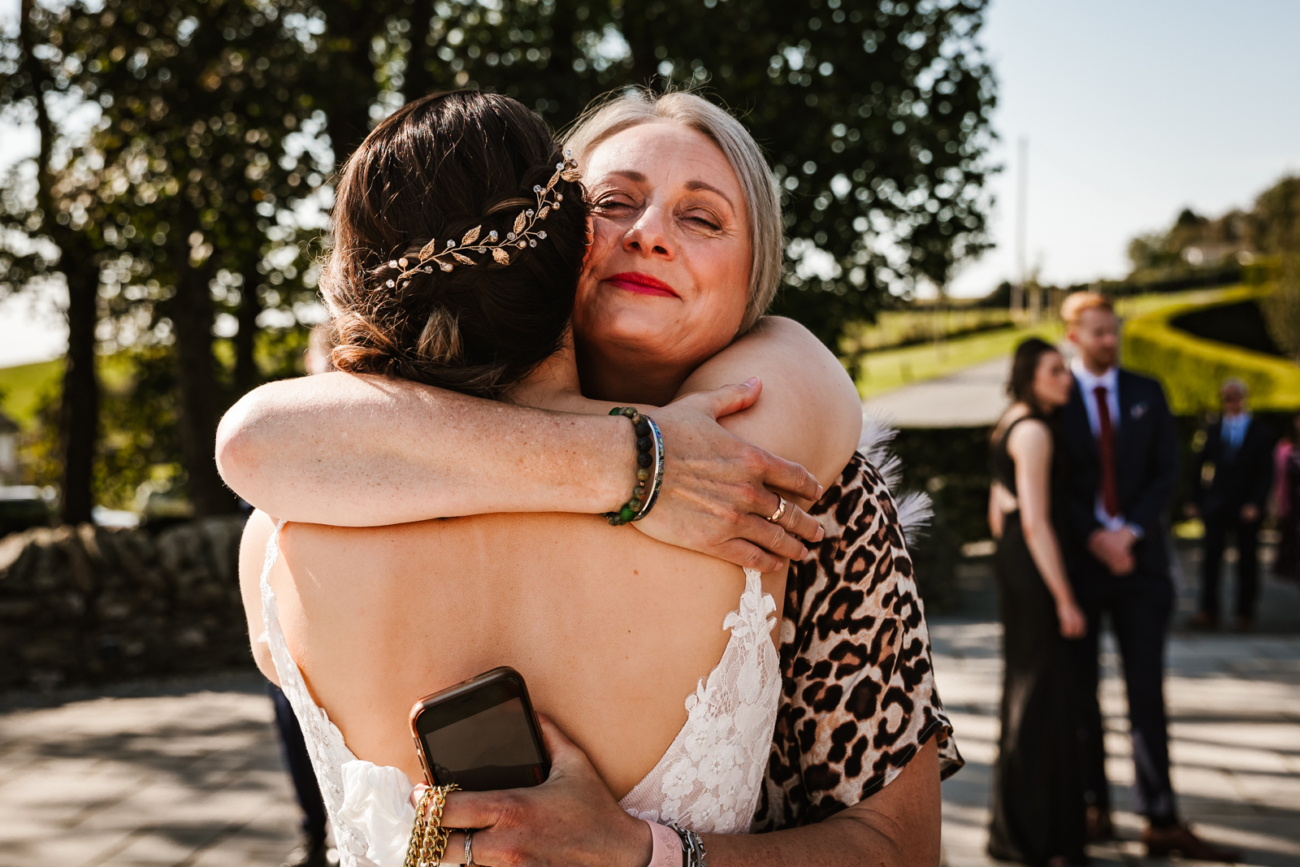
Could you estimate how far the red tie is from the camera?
5.11 meters

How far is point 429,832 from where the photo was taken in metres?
1.21

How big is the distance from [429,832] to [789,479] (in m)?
0.67

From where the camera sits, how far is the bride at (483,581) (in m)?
1.24

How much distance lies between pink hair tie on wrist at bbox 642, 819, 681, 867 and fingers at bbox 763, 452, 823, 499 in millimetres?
490

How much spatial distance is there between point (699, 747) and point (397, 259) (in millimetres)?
776

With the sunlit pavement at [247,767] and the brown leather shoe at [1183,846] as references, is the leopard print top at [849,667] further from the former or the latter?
the brown leather shoe at [1183,846]

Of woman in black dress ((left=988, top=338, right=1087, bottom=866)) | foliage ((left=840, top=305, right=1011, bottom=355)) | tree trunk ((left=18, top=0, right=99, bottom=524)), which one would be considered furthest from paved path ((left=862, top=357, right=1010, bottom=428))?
woman in black dress ((left=988, top=338, right=1087, bottom=866))

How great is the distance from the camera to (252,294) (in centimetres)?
1193

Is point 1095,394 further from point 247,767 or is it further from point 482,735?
point 247,767

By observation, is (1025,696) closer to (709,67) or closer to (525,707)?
(525,707)

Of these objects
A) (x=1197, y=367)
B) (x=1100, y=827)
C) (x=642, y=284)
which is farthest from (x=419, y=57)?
(x=1197, y=367)

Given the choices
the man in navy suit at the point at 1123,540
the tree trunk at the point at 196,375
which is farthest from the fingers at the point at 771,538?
the tree trunk at the point at 196,375

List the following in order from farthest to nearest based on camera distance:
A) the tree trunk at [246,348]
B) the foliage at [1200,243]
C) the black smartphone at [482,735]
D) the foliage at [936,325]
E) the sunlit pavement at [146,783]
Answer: the foliage at [1200,243] → the foliage at [936,325] → the tree trunk at [246,348] → the sunlit pavement at [146,783] → the black smartphone at [482,735]

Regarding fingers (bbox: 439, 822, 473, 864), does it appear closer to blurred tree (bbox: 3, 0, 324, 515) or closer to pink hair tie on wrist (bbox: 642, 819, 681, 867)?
pink hair tie on wrist (bbox: 642, 819, 681, 867)
